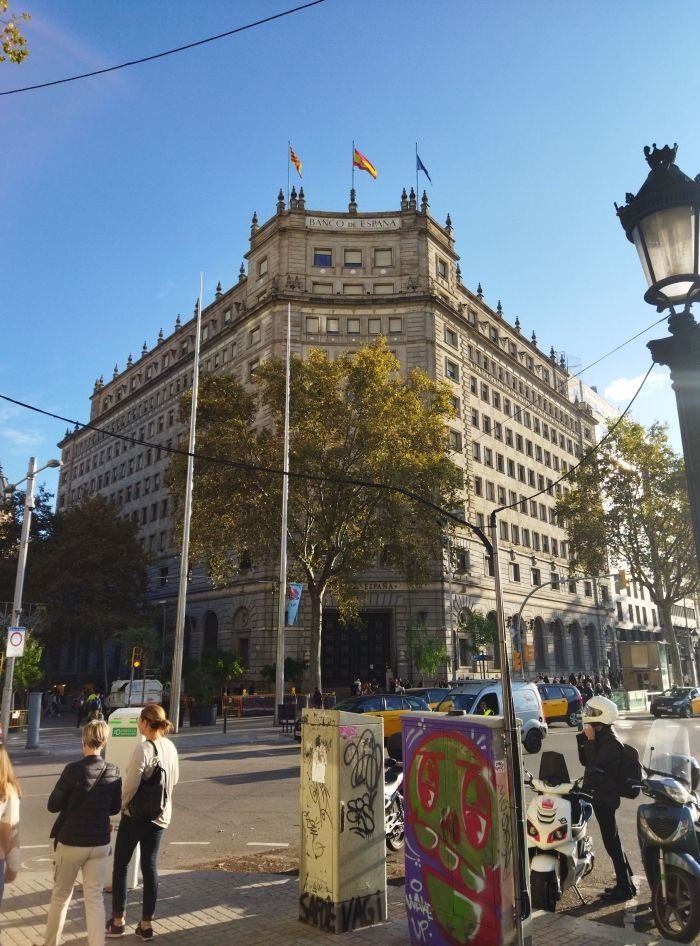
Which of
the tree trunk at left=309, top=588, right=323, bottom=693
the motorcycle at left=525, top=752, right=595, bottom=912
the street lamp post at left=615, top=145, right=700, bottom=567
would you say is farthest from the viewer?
the tree trunk at left=309, top=588, right=323, bottom=693

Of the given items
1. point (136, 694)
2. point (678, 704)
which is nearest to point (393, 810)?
point (678, 704)

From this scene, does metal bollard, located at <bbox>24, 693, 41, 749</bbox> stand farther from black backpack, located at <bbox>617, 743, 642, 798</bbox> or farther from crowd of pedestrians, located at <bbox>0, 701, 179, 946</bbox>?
black backpack, located at <bbox>617, 743, 642, 798</bbox>

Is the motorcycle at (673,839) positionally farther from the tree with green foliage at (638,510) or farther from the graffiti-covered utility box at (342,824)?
the tree with green foliage at (638,510)

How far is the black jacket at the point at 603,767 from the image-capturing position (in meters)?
6.59

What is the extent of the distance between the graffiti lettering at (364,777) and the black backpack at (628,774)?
240cm

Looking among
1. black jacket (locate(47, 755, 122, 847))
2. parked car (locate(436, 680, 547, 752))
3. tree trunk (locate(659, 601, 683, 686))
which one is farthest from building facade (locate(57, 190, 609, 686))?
black jacket (locate(47, 755, 122, 847))

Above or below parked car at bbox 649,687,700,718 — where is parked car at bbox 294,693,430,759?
above

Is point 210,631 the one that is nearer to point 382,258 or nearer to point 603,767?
point 382,258

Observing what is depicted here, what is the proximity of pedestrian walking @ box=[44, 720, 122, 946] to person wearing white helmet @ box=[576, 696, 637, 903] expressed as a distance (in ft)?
14.3

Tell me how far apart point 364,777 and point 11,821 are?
110 inches

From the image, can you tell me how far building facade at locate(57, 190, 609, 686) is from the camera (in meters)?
40.8

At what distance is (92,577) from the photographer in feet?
149

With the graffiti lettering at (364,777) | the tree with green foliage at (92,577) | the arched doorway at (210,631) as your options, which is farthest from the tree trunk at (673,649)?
the graffiti lettering at (364,777)

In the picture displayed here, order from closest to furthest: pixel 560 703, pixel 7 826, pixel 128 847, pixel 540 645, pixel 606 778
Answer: pixel 7 826 → pixel 128 847 → pixel 606 778 → pixel 560 703 → pixel 540 645
